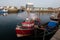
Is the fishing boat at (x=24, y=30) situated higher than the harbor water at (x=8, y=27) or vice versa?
the fishing boat at (x=24, y=30)

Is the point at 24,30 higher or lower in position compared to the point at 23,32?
higher

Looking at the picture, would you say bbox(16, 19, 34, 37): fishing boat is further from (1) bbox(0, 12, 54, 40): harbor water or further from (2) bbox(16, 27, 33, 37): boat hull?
(1) bbox(0, 12, 54, 40): harbor water

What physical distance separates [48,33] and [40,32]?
1.57 meters

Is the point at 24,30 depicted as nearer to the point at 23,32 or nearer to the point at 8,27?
the point at 23,32

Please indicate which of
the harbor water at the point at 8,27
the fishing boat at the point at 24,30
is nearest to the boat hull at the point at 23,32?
the fishing boat at the point at 24,30

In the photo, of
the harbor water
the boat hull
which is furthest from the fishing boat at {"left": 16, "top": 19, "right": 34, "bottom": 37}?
the harbor water

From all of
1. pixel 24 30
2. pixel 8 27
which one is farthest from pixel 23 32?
pixel 8 27

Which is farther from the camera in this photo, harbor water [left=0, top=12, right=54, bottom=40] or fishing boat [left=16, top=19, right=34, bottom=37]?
harbor water [left=0, top=12, right=54, bottom=40]

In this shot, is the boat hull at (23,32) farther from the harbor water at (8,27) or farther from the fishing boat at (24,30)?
the harbor water at (8,27)

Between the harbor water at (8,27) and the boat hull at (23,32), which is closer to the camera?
the boat hull at (23,32)

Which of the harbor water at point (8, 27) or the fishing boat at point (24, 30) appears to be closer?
the fishing boat at point (24, 30)

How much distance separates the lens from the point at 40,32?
95.0 feet

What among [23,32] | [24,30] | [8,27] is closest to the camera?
[23,32]

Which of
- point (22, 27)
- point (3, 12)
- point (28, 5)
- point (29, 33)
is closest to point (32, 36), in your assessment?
point (29, 33)
